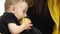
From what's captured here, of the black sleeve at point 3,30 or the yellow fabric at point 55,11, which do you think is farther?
the yellow fabric at point 55,11

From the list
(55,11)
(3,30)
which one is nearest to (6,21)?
(3,30)

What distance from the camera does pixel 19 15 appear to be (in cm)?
88

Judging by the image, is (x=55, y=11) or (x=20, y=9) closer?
(x=20, y=9)

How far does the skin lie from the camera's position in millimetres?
839

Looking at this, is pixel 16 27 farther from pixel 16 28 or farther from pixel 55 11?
pixel 55 11

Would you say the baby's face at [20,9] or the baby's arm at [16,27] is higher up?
the baby's face at [20,9]

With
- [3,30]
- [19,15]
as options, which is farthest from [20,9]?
[3,30]

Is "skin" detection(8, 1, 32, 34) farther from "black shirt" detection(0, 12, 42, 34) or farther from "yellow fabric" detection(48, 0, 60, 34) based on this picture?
"yellow fabric" detection(48, 0, 60, 34)

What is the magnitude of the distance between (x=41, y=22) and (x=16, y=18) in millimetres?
227

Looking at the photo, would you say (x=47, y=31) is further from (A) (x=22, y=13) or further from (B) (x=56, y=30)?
(A) (x=22, y=13)

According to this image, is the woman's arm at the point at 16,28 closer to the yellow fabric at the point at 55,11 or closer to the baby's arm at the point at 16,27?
the baby's arm at the point at 16,27

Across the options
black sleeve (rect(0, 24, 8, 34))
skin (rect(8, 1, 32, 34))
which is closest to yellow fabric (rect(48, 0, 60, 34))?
skin (rect(8, 1, 32, 34))

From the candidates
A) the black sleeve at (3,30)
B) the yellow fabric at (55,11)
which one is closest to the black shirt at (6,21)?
the black sleeve at (3,30)

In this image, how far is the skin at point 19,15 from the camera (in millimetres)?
839
